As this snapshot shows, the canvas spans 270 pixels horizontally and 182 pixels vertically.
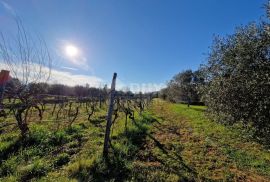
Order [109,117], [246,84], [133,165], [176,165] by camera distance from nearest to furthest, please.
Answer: [246,84] → [133,165] → [176,165] → [109,117]

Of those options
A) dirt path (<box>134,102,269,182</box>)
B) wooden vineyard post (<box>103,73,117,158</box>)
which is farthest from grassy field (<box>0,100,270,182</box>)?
wooden vineyard post (<box>103,73,117,158</box>)

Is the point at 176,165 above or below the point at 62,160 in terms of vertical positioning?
below

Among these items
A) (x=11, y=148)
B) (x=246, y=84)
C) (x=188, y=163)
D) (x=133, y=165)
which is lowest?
(x=188, y=163)

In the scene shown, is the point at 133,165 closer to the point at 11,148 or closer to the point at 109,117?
the point at 109,117

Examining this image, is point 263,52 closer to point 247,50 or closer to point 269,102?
point 247,50

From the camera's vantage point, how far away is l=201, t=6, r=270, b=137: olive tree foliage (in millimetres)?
5580

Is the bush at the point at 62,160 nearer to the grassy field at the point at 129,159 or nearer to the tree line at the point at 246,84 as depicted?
the grassy field at the point at 129,159

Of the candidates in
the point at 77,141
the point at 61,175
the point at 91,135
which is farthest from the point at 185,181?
the point at 91,135

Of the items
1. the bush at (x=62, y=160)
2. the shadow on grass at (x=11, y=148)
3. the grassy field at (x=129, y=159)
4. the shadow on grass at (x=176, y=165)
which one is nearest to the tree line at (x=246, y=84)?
the grassy field at (x=129, y=159)

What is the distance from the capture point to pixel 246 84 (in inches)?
230

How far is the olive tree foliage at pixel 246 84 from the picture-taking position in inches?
220

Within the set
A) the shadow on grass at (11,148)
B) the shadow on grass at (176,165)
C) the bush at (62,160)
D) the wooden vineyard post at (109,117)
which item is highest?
the wooden vineyard post at (109,117)

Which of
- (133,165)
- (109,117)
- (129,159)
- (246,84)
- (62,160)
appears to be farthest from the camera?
(109,117)

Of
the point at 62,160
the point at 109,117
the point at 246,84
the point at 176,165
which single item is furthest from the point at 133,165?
the point at 246,84
